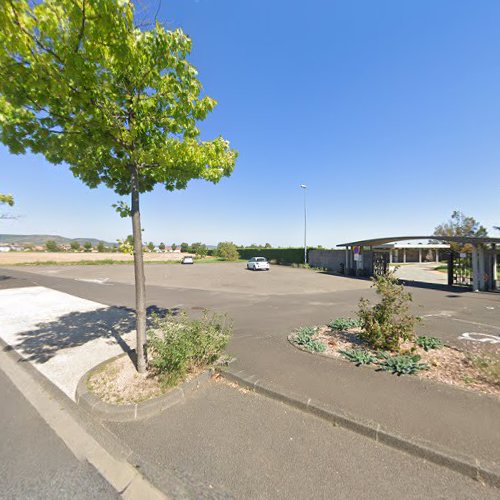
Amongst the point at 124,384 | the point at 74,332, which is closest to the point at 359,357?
the point at 124,384

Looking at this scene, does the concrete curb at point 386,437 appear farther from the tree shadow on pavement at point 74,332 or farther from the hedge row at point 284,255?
the hedge row at point 284,255

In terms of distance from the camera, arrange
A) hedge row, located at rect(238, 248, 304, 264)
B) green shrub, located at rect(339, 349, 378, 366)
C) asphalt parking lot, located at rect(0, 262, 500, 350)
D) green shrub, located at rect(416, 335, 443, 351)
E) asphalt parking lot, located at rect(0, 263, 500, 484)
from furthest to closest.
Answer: hedge row, located at rect(238, 248, 304, 264), asphalt parking lot, located at rect(0, 262, 500, 350), green shrub, located at rect(416, 335, 443, 351), green shrub, located at rect(339, 349, 378, 366), asphalt parking lot, located at rect(0, 263, 500, 484)

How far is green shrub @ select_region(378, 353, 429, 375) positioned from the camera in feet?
12.7

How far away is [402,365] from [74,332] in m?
7.05

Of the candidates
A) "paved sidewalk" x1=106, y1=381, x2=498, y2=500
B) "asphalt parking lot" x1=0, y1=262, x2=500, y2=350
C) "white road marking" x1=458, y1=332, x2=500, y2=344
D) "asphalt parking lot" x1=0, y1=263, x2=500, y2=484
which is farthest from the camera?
"asphalt parking lot" x1=0, y1=262, x2=500, y2=350

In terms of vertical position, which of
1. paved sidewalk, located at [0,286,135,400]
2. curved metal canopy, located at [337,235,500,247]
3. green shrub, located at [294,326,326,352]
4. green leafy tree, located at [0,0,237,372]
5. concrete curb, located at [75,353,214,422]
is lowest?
paved sidewalk, located at [0,286,135,400]

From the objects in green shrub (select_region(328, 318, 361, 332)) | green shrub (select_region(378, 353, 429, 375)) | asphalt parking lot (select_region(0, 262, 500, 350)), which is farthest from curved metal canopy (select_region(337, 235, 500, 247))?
green shrub (select_region(378, 353, 429, 375))

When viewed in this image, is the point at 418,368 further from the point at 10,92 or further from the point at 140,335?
the point at 10,92

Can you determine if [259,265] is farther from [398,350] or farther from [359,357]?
[359,357]

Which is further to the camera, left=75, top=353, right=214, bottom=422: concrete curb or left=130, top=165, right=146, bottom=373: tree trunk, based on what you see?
left=130, top=165, right=146, bottom=373: tree trunk

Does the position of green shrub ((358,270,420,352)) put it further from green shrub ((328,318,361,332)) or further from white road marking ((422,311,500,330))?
white road marking ((422,311,500,330))

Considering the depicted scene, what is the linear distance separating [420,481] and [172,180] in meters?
5.07

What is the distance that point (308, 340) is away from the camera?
5.31m

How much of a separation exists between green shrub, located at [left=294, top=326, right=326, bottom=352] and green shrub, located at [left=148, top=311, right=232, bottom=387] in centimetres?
166
